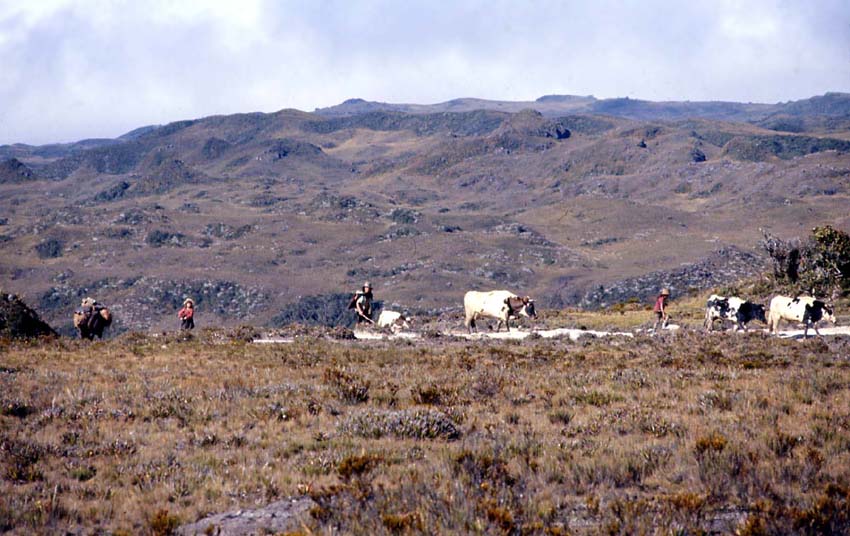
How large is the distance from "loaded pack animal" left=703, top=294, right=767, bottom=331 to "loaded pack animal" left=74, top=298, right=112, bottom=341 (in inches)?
820

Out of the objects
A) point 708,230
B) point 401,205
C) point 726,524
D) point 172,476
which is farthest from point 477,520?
point 401,205

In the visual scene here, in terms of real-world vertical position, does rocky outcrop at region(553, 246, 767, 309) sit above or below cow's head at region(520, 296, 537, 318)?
below

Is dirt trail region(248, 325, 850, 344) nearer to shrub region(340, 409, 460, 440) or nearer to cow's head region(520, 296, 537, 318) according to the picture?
cow's head region(520, 296, 537, 318)

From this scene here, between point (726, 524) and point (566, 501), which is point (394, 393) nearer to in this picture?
point (566, 501)

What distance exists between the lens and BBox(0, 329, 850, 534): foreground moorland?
7.47m

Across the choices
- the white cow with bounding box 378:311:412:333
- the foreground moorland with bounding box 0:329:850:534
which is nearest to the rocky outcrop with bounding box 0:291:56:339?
the foreground moorland with bounding box 0:329:850:534

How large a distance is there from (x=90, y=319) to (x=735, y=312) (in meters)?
21.8

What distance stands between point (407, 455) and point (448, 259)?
Answer: 10017 centimetres

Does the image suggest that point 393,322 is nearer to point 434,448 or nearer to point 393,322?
point 393,322

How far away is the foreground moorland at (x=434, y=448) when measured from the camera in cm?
747

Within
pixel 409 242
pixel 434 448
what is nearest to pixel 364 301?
pixel 434 448

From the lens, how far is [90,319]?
2592 cm

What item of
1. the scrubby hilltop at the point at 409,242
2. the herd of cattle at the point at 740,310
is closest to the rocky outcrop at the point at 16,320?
the herd of cattle at the point at 740,310

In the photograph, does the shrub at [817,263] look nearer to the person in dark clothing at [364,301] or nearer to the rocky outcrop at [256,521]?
Answer: the person in dark clothing at [364,301]
